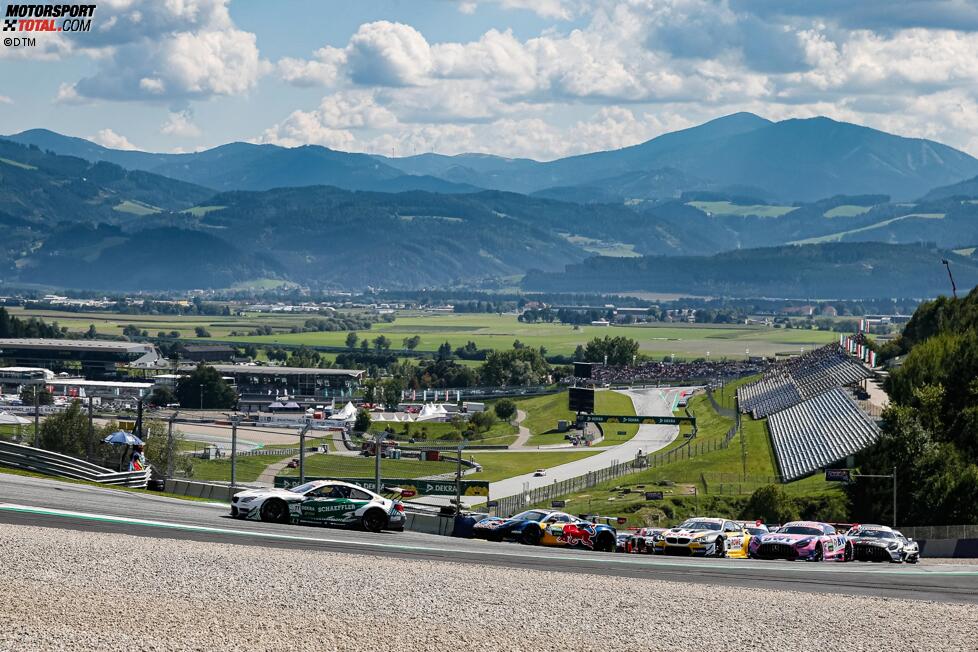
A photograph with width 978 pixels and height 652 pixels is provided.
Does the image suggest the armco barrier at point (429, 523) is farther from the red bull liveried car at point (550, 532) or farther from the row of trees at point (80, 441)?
the row of trees at point (80, 441)

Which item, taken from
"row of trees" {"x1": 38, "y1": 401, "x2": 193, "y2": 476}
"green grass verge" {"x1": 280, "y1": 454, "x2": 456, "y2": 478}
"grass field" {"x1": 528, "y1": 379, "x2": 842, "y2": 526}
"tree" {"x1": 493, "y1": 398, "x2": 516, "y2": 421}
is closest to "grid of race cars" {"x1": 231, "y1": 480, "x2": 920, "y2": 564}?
"grass field" {"x1": 528, "y1": 379, "x2": 842, "y2": 526}

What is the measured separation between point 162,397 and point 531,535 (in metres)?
145

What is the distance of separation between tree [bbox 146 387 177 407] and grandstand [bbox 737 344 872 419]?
71091 millimetres

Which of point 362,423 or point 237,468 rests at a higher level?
point 362,423

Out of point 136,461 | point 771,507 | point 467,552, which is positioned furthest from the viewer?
point 771,507

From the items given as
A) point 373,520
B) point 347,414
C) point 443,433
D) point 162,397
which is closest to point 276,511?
point 373,520

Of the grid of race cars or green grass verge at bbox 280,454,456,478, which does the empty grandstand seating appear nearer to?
green grass verge at bbox 280,454,456,478

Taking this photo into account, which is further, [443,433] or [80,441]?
[443,433]

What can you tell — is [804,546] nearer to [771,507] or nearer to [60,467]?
[771,507]

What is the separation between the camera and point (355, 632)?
27.7 metres

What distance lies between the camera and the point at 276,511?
4438cm

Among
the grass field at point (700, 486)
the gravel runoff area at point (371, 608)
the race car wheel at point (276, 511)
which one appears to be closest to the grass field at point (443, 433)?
the grass field at point (700, 486)

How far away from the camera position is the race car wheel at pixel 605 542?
48094 millimetres

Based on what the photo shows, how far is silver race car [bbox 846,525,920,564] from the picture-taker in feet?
163
